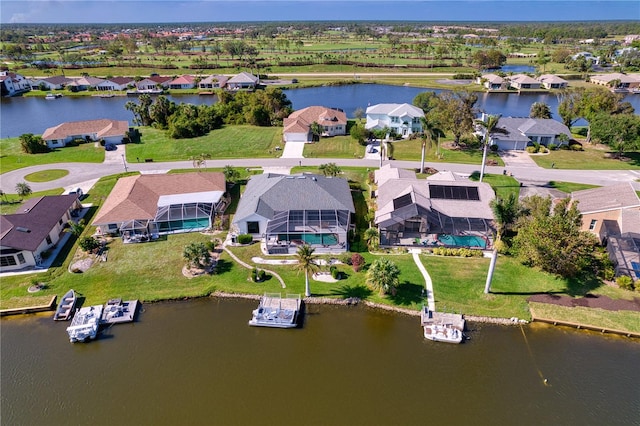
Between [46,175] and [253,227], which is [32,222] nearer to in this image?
[46,175]

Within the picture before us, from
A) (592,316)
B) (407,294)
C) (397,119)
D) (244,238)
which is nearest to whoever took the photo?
(592,316)

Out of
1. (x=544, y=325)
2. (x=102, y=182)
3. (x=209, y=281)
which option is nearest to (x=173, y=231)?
(x=209, y=281)

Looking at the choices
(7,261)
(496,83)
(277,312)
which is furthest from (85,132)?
(496,83)

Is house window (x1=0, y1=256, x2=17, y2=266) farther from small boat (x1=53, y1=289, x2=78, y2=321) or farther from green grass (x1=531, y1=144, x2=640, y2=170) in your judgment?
green grass (x1=531, y1=144, x2=640, y2=170)

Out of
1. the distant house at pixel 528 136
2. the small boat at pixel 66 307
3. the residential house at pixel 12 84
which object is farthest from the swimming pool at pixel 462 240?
the residential house at pixel 12 84

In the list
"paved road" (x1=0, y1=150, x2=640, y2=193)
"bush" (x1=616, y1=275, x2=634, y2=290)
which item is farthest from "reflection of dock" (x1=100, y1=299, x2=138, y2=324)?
"bush" (x1=616, y1=275, x2=634, y2=290)

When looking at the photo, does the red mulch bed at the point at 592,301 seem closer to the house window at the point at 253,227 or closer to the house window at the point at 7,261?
the house window at the point at 253,227
